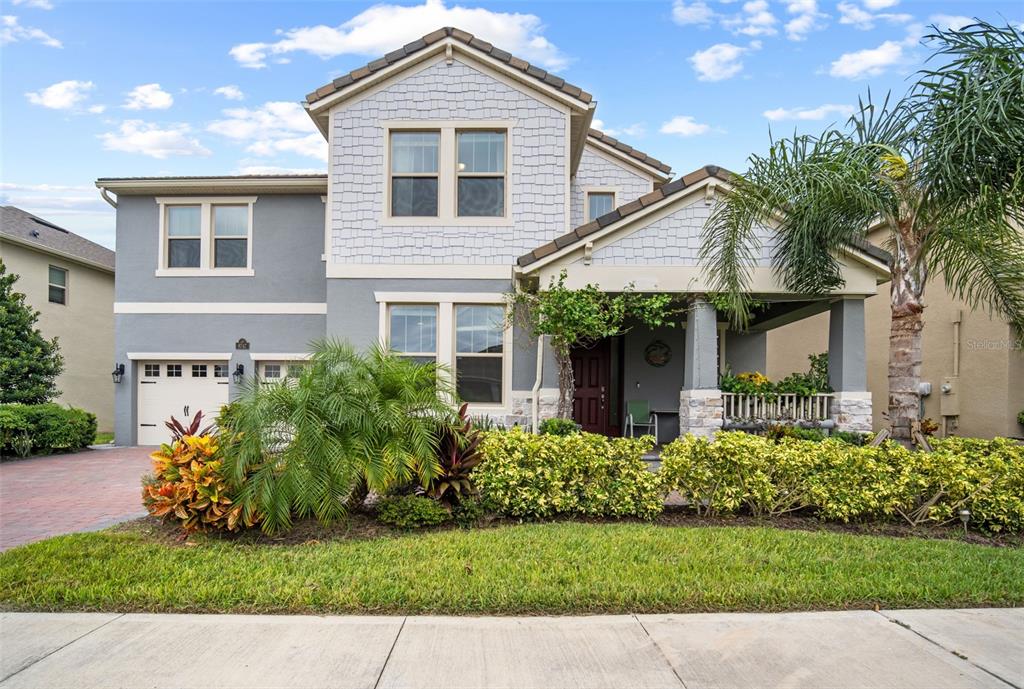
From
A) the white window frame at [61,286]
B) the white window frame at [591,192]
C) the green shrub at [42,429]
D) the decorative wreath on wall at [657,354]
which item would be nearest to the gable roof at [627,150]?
the white window frame at [591,192]

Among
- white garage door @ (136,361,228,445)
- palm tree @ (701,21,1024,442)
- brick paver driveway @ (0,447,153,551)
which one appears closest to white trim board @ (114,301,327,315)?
white garage door @ (136,361,228,445)

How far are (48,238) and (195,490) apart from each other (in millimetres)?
16877

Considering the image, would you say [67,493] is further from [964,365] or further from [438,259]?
[964,365]

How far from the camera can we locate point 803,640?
12.9 ft

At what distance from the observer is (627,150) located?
48.4 feet

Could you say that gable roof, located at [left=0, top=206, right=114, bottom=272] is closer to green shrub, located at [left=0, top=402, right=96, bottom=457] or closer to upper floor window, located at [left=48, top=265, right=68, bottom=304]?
upper floor window, located at [left=48, top=265, right=68, bottom=304]

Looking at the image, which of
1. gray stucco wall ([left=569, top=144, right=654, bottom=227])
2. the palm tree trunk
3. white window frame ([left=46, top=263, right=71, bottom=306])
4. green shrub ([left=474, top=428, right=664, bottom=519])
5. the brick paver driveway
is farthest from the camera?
white window frame ([left=46, top=263, right=71, bottom=306])

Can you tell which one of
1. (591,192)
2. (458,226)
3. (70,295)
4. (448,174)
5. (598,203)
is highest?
(591,192)

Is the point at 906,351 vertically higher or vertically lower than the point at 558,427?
higher

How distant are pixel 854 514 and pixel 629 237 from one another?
5487mm

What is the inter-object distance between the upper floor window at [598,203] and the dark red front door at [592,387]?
3372mm

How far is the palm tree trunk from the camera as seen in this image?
7469 millimetres

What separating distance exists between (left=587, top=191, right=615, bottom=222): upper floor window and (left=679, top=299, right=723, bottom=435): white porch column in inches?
211

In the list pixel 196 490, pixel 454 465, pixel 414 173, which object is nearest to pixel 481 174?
pixel 414 173
